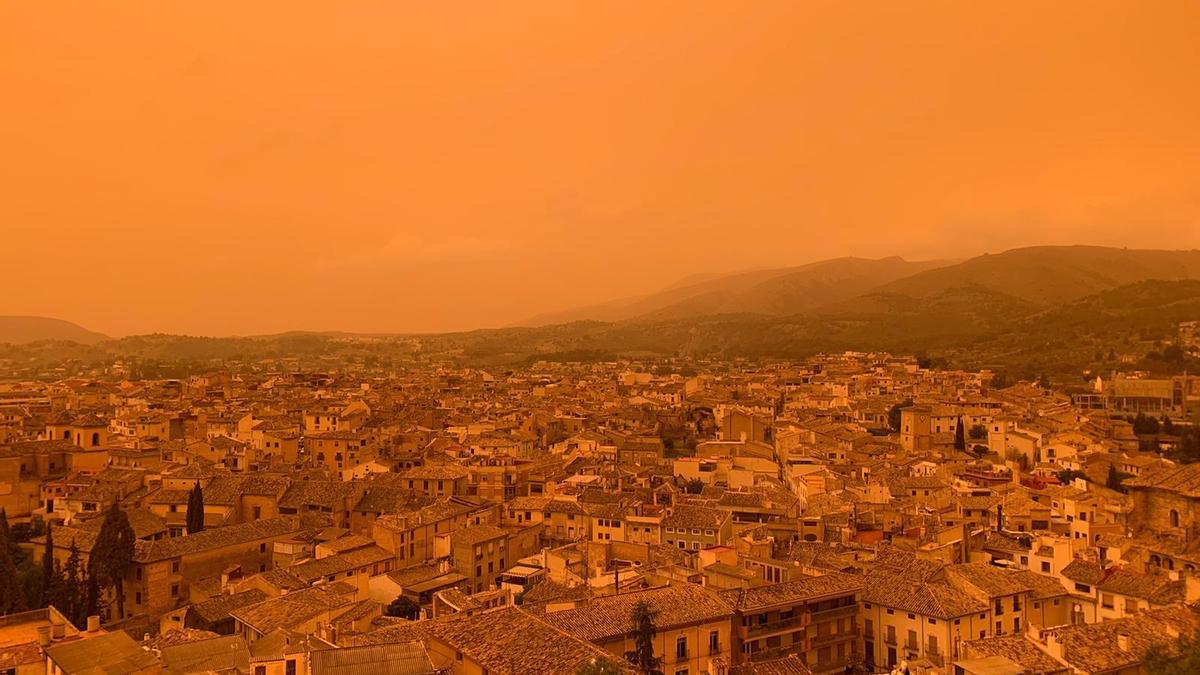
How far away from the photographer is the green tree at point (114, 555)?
2655 cm

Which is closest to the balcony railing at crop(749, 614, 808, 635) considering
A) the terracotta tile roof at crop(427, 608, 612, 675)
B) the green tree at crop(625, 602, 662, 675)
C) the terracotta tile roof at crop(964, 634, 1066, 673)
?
the green tree at crop(625, 602, 662, 675)

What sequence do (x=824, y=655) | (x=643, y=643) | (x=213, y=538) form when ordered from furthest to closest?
(x=213, y=538), (x=824, y=655), (x=643, y=643)

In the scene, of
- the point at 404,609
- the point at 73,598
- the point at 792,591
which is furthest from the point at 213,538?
the point at 792,591

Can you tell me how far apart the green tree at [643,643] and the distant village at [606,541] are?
0.10 m

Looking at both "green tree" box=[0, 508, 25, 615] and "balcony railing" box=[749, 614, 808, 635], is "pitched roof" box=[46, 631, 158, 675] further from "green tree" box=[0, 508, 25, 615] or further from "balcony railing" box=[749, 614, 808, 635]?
"balcony railing" box=[749, 614, 808, 635]

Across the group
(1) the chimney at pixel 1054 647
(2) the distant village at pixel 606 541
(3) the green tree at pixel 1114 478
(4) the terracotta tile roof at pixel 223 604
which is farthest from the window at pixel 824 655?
(3) the green tree at pixel 1114 478

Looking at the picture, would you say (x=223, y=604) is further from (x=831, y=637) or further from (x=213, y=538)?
(x=831, y=637)

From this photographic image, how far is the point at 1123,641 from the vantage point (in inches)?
649

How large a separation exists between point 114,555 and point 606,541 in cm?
1485

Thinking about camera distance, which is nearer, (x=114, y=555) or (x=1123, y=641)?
(x=1123, y=641)

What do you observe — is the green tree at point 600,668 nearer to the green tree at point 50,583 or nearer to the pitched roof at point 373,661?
the pitched roof at point 373,661

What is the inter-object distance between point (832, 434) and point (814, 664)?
1118 inches

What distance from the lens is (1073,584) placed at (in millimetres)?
22328

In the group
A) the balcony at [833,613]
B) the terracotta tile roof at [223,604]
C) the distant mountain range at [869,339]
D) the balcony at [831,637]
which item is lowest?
the balcony at [831,637]
